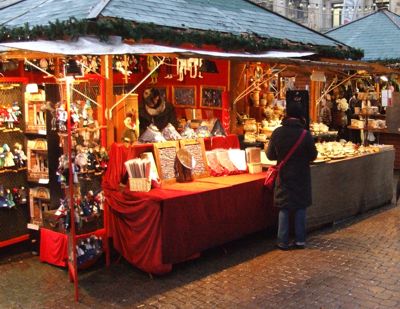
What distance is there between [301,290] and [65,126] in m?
3.13

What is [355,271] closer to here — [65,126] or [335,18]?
[65,126]

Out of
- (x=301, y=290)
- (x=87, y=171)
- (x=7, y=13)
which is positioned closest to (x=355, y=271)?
(x=301, y=290)

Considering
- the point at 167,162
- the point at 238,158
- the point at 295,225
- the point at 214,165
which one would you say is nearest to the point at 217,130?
the point at 238,158

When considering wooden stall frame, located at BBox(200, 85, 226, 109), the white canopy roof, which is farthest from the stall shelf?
wooden stall frame, located at BBox(200, 85, 226, 109)

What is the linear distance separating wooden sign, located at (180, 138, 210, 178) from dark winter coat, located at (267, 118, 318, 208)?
1.00m

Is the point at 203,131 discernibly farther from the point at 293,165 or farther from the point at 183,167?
the point at 293,165

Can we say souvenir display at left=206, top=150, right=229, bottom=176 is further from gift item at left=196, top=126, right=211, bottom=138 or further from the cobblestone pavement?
the cobblestone pavement

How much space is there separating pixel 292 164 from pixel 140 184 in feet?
6.63

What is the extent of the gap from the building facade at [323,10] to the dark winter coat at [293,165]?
19130mm

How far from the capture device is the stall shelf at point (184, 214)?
5.82 meters

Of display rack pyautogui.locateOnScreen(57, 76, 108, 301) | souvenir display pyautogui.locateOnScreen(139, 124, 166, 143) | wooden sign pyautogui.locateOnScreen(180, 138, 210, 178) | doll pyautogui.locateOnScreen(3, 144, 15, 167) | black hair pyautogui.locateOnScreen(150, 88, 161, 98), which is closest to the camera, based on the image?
display rack pyautogui.locateOnScreen(57, 76, 108, 301)

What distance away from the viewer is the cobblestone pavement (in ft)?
17.4

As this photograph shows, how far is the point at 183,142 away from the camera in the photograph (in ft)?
23.0

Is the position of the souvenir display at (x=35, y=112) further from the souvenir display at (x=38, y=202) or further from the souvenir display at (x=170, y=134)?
the souvenir display at (x=170, y=134)
